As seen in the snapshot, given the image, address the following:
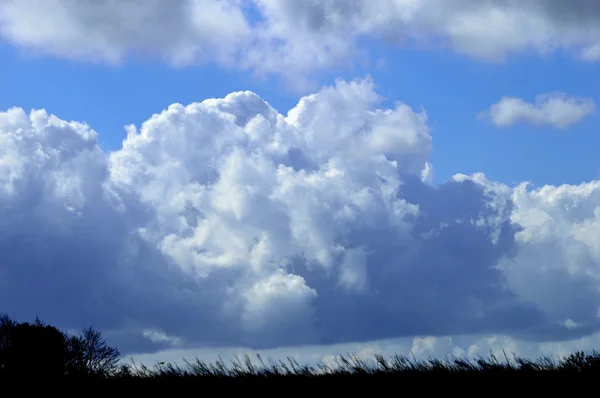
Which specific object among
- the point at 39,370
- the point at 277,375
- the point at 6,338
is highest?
the point at 6,338

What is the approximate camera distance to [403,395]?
43625 millimetres

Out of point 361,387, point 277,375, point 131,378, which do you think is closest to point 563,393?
point 361,387

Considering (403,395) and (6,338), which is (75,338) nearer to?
(6,338)

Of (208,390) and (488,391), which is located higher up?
(208,390)

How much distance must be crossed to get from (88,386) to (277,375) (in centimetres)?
1273

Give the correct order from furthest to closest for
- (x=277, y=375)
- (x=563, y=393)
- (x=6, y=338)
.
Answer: (x=6, y=338) < (x=277, y=375) < (x=563, y=393)

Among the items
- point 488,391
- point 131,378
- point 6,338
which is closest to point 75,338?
point 6,338

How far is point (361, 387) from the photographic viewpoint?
4569 cm

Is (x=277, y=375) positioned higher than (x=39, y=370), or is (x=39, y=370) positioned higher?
(x=39, y=370)

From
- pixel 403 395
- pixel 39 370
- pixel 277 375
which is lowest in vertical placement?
pixel 403 395

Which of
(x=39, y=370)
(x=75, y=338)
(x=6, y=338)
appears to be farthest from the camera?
(x=75, y=338)

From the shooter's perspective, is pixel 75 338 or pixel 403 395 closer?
pixel 403 395

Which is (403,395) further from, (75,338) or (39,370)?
(75,338)

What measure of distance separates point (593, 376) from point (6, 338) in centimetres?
9956
